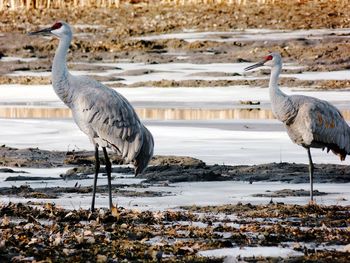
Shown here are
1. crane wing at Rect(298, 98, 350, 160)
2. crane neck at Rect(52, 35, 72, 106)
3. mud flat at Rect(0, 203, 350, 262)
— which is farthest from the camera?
crane wing at Rect(298, 98, 350, 160)

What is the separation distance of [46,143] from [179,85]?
375 inches

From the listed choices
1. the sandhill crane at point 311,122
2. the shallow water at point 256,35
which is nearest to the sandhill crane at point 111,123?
the sandhill crane at point 311,122

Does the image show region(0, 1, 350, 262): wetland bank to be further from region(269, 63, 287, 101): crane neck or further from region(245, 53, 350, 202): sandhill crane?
region(269, 63, 287, 101): crane neck

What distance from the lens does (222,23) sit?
37.2m

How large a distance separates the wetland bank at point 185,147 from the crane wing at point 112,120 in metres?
0.63

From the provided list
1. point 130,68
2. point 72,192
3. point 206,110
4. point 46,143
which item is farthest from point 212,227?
point 130,68

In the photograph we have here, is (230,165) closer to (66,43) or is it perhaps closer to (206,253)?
(66,43)

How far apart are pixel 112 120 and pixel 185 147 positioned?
5416 mm

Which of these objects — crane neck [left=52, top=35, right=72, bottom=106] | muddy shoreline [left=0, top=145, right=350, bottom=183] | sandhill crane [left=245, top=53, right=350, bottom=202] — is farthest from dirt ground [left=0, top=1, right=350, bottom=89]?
crane neck [left=52, top=35, right=72, bottom=106]

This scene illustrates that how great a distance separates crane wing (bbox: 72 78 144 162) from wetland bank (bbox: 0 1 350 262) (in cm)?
63

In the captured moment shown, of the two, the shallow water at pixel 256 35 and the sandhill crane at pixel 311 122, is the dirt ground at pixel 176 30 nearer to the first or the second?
the shallow water at pixel 256 35

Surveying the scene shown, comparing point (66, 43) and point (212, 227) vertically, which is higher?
point (66, 43)

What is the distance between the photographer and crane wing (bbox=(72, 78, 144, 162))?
11.4 metres

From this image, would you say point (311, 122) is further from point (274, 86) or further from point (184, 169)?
point (184, 169)
